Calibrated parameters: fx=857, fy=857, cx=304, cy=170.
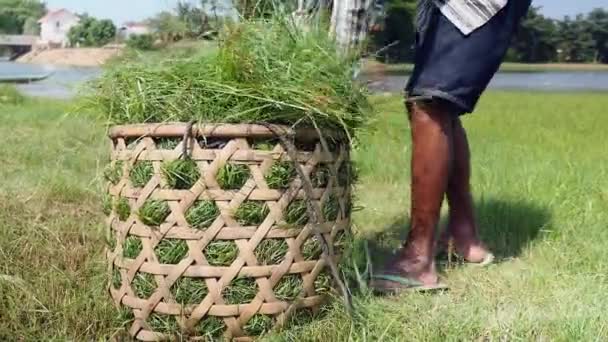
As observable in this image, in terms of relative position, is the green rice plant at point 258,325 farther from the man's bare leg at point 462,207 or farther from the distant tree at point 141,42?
the man's bare leg at point 462,207

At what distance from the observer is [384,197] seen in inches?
148

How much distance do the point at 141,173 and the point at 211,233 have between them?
21 cm

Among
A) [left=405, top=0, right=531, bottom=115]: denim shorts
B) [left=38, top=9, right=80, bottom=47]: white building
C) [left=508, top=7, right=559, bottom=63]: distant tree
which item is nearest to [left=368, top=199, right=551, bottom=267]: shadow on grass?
[left=405, top=0, right=531, bottom=115]: denim shorts

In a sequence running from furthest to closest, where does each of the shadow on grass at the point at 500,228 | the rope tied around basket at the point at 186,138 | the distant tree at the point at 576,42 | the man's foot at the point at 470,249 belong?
the distant tree at the point at 576,42, the shadow on grass at the point at 500,228, the man's foot at the point at 470,249, the rope tied around basket at the point at 186,138

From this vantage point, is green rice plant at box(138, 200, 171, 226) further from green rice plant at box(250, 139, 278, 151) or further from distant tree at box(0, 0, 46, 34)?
distant tree at box(0, 0, 46, 34)

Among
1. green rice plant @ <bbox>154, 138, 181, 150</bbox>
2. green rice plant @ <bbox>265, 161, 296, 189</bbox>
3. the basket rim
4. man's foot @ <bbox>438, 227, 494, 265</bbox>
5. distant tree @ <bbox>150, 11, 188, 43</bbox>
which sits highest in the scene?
distant tree @ <bbox>150, 11, 188, 43</bbox>

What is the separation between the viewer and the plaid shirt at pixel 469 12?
83.3 inches

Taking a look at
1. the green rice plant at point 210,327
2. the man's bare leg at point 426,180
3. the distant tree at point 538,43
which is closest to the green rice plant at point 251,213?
the green rice plant at point 210,327

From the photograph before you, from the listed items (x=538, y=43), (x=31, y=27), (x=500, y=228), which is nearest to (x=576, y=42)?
(x=538, y=43)

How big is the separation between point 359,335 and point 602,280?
0.79m

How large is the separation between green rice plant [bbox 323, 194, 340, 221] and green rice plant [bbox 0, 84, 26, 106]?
827 cm

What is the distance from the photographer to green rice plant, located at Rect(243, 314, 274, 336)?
1760mm

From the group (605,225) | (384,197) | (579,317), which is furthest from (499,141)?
(579,317)

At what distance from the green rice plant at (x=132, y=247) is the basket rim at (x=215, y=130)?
216 mm
